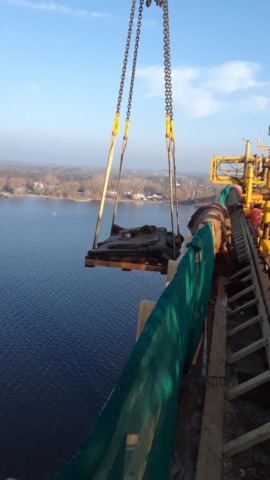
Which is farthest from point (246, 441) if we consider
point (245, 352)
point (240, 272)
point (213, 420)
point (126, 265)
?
point (240, 272)

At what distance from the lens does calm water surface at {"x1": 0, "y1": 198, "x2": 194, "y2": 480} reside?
53.6 ft

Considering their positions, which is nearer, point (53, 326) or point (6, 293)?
point (53, 326)

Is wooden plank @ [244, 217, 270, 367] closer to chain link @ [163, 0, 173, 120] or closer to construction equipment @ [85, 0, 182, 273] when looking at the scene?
construction equipment @ [85, 0, 182, 273]

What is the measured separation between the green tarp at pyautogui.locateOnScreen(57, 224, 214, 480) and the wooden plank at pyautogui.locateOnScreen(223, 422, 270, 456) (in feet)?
2.19

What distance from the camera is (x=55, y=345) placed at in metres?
22.1

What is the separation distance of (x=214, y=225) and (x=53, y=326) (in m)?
19.7

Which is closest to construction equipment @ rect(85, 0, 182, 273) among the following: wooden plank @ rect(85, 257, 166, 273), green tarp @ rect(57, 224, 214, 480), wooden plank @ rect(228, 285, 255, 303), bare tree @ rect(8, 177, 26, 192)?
wooden plank @ rect(85, 257, 166, 273)

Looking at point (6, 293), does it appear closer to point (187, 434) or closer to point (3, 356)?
point (3, 356)

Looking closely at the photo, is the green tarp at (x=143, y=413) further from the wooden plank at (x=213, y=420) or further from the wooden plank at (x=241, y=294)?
the wooden plank at (x=241, y=294)

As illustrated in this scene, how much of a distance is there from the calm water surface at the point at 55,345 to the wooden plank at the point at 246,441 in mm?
13991

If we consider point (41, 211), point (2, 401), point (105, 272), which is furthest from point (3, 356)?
point (41, 211)

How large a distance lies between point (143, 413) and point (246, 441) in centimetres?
152

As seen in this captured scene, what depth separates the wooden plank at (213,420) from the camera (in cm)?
254

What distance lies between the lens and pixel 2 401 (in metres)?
18.1
